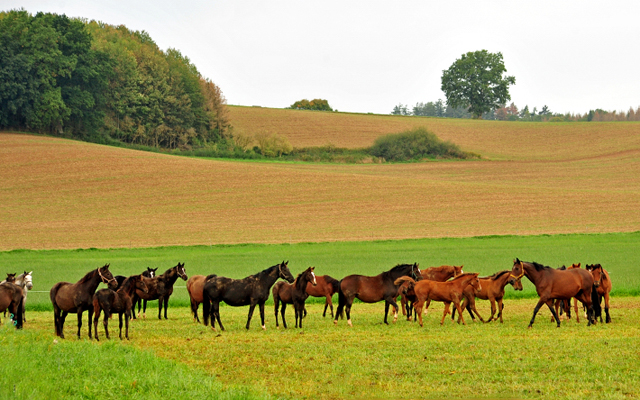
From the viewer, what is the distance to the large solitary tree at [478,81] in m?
132

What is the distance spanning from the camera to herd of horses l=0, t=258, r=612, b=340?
1523 cm

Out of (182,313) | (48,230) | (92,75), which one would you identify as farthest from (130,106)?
(182,313)

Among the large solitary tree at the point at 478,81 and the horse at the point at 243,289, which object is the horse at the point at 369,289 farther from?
the large solitary tree at the point at 478,81

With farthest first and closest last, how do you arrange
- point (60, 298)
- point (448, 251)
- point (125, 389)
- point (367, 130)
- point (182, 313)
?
point (367, 130), point (448, 251), point (182, 313), point (60, 298), point (125, 389)

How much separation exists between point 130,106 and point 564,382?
282ft

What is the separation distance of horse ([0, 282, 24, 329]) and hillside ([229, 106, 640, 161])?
78.5 meters

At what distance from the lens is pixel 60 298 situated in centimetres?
1538

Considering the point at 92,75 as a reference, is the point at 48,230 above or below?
below

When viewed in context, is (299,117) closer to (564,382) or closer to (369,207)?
(369,207)

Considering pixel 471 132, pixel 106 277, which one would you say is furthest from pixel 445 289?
pixel 471 132

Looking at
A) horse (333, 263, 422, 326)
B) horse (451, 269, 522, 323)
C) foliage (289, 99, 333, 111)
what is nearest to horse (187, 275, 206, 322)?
horse (333, 263, 422, 326)

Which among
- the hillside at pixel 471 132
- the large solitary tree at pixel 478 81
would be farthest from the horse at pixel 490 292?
the large solitary tree at pixel 478 81

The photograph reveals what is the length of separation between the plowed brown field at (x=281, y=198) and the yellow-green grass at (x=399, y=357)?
29.2 metres

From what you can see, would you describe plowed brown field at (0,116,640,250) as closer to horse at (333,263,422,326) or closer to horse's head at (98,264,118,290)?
horse at (333,263,422,326)
